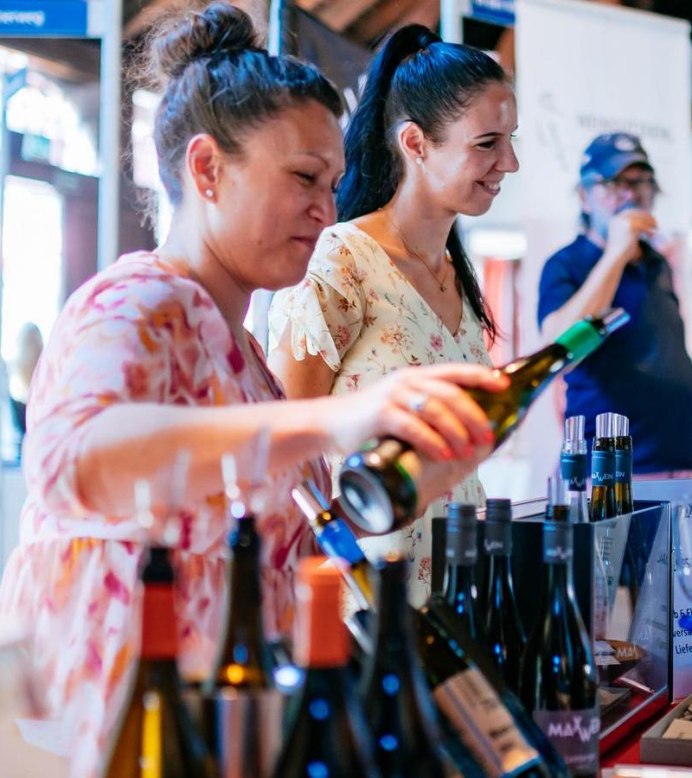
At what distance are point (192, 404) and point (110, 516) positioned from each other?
15cm

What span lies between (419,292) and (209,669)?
57.3 inches

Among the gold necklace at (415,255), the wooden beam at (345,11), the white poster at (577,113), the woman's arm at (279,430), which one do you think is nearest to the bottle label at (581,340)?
the woman's arm at (279,430)

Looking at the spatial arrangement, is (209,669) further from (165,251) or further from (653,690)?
(653,690)

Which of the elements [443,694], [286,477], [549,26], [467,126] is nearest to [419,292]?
[467,126]

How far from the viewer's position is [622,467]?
4.59ft

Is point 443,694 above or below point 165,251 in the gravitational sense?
below

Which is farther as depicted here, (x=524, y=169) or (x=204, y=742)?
(x=524, y=169)

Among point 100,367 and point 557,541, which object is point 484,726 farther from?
point 100,367

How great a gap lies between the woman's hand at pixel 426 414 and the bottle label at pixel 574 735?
26 centimetres

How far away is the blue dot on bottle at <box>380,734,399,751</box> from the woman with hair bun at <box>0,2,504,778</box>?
0.12 metres

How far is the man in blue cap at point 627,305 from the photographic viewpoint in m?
3.13

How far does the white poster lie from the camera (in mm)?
3652

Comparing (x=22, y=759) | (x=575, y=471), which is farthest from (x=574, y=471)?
(x=22, y=759)

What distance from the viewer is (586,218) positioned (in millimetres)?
3664
